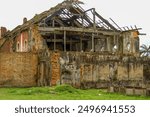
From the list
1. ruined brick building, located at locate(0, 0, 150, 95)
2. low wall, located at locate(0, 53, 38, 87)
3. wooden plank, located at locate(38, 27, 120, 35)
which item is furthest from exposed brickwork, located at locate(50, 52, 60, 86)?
wooden plank, located at locate(38, 27, 120, 35)

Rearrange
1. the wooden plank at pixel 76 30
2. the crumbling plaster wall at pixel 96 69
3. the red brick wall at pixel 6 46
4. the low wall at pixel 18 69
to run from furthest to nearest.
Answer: the red brick wall at pixel 6 46, the wooden plank at pixel 76 30, the low wall at pixel 18 69, the crumbling plaster wall at pixel 96 69

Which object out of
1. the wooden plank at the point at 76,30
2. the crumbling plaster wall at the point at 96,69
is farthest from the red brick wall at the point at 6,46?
the crumbling plaster wall at the point at 96,69

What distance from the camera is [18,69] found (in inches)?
1283

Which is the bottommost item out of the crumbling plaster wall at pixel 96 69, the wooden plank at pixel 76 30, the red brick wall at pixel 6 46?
the crumbling plaster wall at pixel 96 69

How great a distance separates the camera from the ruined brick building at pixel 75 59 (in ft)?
104

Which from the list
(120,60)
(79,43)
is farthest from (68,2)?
(120,60)

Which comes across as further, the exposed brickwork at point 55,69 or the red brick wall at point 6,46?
the red brick wall at point 6,46

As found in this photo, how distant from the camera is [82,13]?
4109 cm

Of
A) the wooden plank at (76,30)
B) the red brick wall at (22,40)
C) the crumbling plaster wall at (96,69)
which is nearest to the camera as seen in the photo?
the crumbling plaster wall at (96,69)

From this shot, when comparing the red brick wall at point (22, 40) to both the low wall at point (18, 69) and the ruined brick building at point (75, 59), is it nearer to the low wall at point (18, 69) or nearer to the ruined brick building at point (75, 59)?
the ruined brick building at point (75, 59)

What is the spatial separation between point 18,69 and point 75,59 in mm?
4880

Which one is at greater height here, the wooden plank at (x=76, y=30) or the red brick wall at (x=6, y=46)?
the wooden plank at (x=76, y=30)

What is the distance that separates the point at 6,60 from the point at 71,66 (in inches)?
214

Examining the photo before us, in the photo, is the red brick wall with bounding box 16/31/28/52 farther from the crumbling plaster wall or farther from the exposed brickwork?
the crumbling plaster wall
